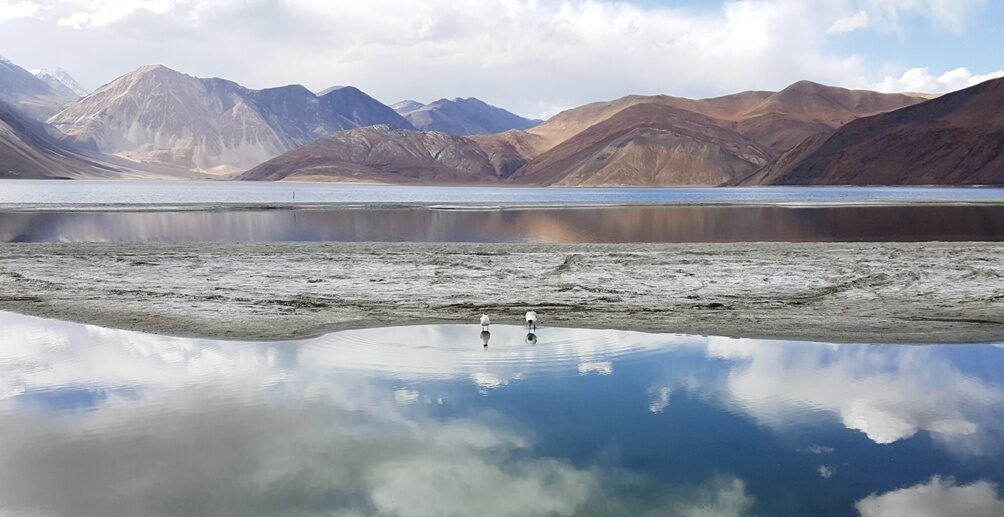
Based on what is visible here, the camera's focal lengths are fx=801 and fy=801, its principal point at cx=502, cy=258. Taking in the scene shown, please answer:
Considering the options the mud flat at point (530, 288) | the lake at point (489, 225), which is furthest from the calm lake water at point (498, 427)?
the lake at point (489, 225)

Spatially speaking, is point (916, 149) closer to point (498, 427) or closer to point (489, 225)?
point (489, 225)

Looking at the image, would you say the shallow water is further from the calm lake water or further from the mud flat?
the calm lake water

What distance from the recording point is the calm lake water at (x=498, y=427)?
636 cm

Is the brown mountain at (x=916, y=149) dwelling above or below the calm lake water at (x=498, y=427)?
above

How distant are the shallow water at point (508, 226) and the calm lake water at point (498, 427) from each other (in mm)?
Answer: 19372

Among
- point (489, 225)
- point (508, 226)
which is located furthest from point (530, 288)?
point (489, 225)

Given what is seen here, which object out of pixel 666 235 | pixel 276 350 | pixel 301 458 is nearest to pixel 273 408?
pixel 301 458

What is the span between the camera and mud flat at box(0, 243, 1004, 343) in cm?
1318

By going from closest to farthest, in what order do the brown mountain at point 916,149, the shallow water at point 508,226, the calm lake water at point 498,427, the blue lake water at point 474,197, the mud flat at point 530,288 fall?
Result: the calm lake water at point 498,427, the mud flat at point 530,288, the shallow water at point 508,226, the blue lake water at point 474,197, the brown mountain at point 916,149

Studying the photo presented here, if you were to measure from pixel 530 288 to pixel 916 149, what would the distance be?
14592cm

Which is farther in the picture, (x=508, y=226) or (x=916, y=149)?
(x=916, y=149)

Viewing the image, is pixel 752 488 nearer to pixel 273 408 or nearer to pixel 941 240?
pixel 273 408

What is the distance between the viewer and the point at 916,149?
5591 inches

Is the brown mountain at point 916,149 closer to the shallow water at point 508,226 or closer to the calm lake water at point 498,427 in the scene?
the shallow water at point 508,226
